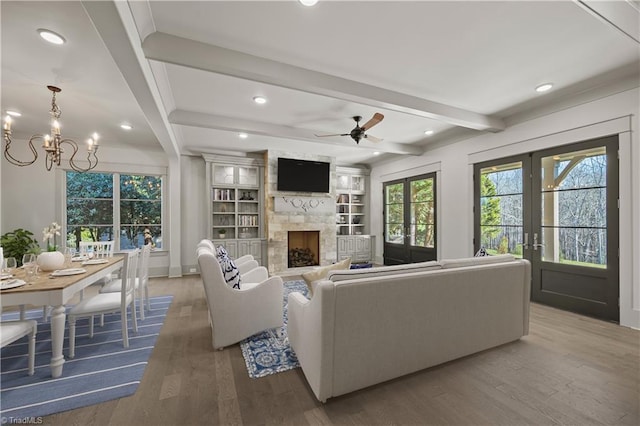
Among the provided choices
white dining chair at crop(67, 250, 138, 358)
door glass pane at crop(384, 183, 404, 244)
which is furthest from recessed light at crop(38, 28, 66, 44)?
door glass pane at crop(384, 183, 404, 244)

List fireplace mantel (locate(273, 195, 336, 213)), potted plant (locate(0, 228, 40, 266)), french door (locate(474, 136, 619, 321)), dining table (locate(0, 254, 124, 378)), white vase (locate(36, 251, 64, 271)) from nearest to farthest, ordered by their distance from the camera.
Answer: dining table (locate(0, 254, 124, 378)) → white vase (locate(36, 251, 64, 271)) → french door (locate(474, 136, 619, 321)) → potted plant (locate(0, 228, 40, 266)) → fireplace mantel (locate(273, 195, 336, 213))

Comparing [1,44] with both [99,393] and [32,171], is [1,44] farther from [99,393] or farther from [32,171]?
[32,171]

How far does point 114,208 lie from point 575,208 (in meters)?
7.93

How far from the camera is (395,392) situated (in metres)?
1.92

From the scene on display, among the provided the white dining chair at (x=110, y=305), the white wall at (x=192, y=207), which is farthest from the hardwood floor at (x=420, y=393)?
the white wall at (x=192, y=207)

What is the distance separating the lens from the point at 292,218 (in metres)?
6.37

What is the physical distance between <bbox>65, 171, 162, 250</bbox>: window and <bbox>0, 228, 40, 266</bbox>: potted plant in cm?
66

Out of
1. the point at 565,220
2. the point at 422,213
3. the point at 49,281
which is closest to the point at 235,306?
the point at 49,281

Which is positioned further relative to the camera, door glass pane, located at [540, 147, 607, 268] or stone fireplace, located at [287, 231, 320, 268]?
stone fireplace, located at [287, 231, 320, 268]

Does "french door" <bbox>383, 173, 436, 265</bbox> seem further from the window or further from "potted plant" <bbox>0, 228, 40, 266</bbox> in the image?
"potted plant" <bbox>0, 228, 40, 266</bbox>

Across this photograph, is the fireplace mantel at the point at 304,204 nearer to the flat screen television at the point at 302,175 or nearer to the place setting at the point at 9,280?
the flat screen television at the point at 302,175

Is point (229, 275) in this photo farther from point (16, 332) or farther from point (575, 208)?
point (575, 208)

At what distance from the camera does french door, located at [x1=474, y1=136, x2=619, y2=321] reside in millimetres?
3215

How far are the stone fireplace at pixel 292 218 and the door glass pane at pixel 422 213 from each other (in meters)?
1.93
